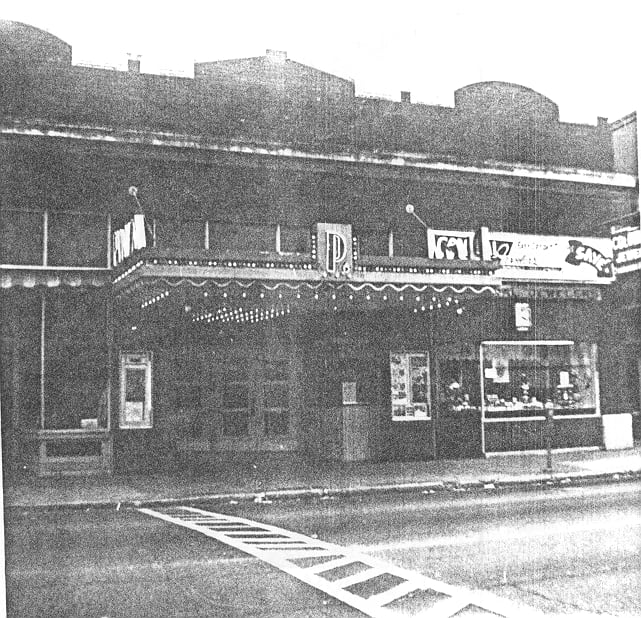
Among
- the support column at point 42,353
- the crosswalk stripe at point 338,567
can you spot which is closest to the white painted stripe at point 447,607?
the crosswalk stripe at point 338,567

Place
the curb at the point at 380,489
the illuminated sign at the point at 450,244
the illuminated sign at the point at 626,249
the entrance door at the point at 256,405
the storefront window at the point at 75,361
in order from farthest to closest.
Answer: the illuminated sign at the point at 450,244 < the illuminated sign at the point at 626,249 < the entrance door at the point at 256,405 < the storefront window at the point at 75,361 < the curb at the point at 380,489

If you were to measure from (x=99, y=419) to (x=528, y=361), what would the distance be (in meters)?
8.84

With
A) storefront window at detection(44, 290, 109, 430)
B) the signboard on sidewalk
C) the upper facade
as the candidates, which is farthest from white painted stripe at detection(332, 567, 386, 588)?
the signboard on sidewalk

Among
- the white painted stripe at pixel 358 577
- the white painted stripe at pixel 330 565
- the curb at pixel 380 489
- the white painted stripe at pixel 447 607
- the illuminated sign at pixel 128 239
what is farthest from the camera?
the illuminated sign at pixel 128 239

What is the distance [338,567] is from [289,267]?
5.15 m

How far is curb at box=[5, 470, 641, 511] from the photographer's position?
36.6 feet

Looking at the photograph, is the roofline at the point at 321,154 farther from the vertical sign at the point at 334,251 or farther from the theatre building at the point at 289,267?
the vertical sign at the point at 334,251

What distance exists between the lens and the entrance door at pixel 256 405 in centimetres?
1512

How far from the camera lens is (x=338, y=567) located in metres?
7.30

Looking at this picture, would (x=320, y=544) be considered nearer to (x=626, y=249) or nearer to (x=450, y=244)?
(x=450, y=244)

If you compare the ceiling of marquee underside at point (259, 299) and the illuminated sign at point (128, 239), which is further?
the illuminated sign at point (128, 239)

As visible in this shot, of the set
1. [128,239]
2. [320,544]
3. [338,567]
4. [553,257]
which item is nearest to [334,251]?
[128,239]

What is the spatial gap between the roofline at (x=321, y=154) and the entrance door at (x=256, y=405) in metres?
4.05

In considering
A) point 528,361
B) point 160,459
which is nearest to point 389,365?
point 528,361
